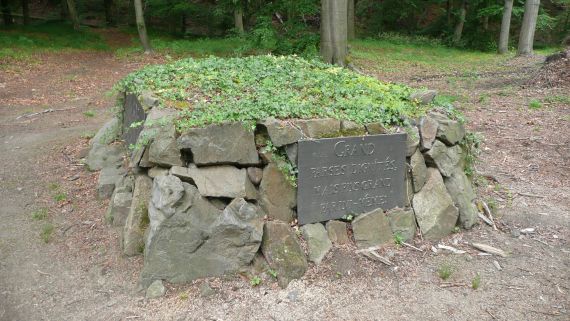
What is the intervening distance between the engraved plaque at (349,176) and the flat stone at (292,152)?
59 mm

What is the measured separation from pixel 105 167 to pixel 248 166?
8.69 ft

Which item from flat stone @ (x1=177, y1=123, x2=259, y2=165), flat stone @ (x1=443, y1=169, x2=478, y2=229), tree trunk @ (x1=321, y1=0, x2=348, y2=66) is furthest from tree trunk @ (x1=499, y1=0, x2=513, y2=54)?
flat stone @ (x1=177, y1=123, x2=259, y2=165)

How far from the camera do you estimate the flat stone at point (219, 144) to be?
3887 millimetres

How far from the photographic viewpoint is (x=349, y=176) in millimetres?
4266

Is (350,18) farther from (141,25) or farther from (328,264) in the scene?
(328,264)

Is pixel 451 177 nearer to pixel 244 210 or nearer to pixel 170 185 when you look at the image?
pixel 244 210

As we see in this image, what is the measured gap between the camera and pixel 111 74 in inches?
556

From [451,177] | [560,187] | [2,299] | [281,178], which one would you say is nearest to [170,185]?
[281,178]

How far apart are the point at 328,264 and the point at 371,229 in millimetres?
590

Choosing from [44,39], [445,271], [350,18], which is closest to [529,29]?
[350,18]

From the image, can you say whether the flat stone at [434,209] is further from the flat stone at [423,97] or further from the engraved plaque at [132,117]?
the engraved plaque at [132,117]

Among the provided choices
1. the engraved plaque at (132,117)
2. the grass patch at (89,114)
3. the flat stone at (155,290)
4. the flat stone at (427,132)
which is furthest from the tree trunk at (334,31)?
the flat stone at (155,290)

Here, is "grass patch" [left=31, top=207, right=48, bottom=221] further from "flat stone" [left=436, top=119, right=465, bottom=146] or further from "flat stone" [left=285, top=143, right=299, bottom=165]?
"flat stone" [left=436, top=119, right=465, bottom=146]

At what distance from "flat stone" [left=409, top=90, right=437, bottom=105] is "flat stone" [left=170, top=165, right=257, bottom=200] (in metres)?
2.20
